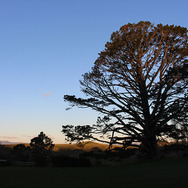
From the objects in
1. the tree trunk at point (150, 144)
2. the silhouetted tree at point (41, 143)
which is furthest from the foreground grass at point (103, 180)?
the silhouetted tree at point (41, 143)

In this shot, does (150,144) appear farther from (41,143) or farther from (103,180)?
(41,143)

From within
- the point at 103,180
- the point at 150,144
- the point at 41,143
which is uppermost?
the point at 41,143

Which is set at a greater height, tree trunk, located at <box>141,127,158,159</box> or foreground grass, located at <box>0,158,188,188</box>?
tree trunk, located at <box>141,127,158,159</box>

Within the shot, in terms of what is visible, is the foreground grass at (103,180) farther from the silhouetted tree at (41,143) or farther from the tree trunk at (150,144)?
the silhouetted tree at (41,143)

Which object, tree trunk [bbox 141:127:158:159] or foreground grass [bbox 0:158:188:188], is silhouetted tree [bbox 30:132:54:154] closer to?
tree trunk [bbox 141:127:158:159]

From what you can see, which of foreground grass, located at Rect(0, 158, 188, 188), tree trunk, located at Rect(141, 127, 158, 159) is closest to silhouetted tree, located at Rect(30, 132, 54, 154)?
tree trunk, located at Rect(141, 127, 158, 159)

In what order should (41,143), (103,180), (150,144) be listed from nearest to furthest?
1. (103,180)
2. (150,144)
3. (41,143)

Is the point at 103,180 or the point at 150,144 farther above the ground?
the point at 150,144

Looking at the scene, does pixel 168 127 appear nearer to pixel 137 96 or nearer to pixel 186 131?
pixel 186 131

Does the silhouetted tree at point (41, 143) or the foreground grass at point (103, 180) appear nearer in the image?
the foreground grass at point (103, 180)

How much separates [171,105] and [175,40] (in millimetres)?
6687

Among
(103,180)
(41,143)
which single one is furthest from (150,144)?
(41,143)

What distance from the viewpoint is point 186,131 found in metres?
21.6

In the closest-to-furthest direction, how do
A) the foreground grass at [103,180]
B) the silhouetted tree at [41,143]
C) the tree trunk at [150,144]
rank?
the foreground grass at [103,180] < the tree trunk at [150,144] < the silhouetted tree at [41,143]
